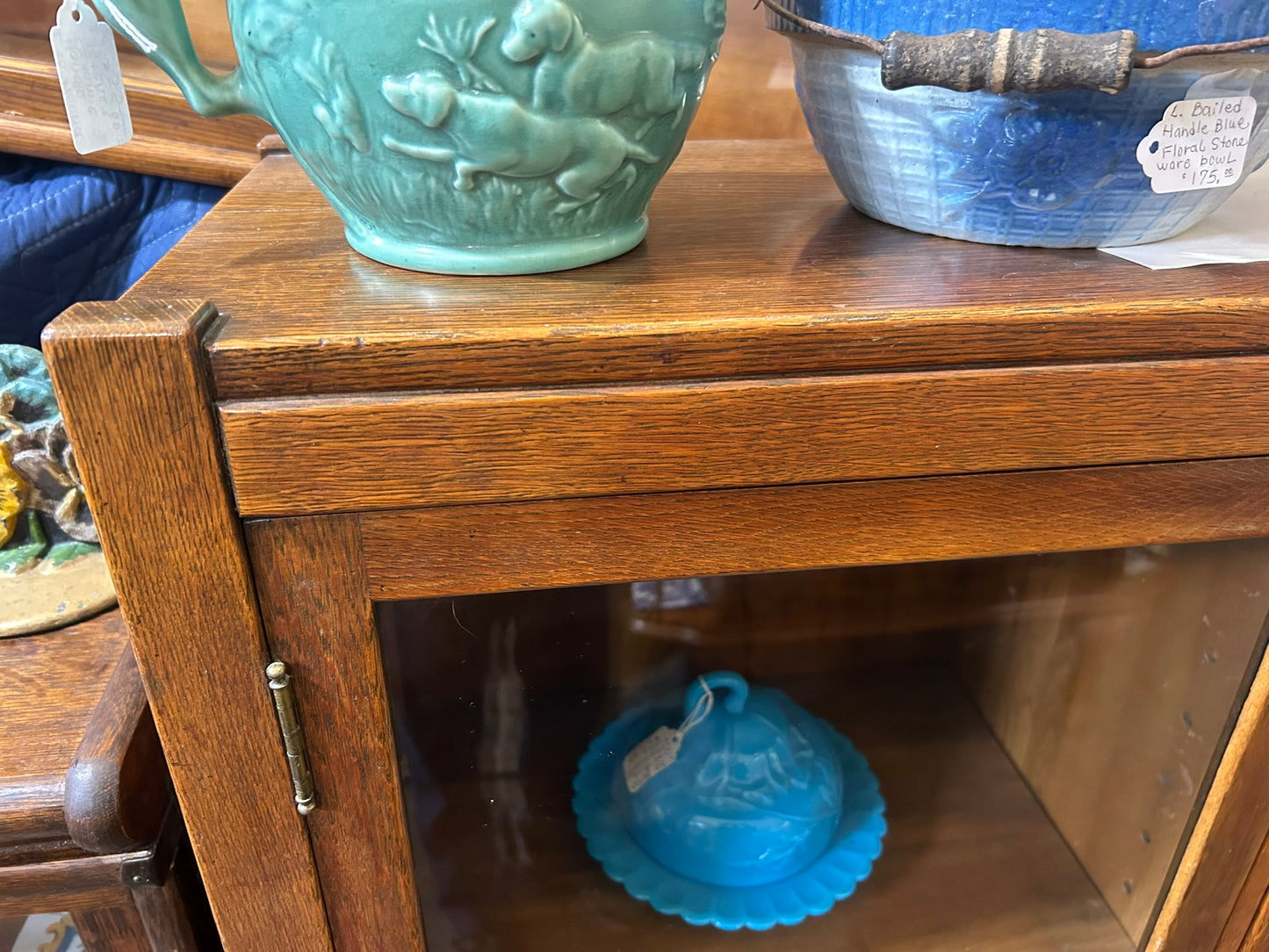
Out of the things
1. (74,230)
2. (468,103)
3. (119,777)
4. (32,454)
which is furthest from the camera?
(74,230)

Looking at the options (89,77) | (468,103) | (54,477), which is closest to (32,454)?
(54,477)

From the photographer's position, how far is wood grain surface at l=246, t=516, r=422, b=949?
33 cm

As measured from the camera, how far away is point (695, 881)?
580mm

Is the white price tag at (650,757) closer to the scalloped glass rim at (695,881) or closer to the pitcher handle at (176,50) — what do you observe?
the scalloped glass rim at (695,881)

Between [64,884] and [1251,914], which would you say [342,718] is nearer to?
[64,884]

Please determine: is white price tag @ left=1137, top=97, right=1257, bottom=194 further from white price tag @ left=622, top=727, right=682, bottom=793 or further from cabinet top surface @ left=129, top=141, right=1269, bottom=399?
white price tag @ left=622, top=727, right=682, bottom=793

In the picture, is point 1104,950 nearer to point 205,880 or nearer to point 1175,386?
point 1175,386

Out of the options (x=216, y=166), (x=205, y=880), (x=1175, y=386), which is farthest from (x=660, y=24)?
(x=216, y=166)

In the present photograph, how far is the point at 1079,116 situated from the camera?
37 centimetres

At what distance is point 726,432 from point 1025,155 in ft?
0.62

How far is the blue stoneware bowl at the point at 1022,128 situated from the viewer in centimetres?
35

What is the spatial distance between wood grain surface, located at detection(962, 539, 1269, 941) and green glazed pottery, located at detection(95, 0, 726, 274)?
0.27 meters

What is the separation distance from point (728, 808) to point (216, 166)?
0.62m

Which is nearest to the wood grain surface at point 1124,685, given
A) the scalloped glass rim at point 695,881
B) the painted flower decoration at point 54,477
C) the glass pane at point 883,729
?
the glass pane at point 883,729
